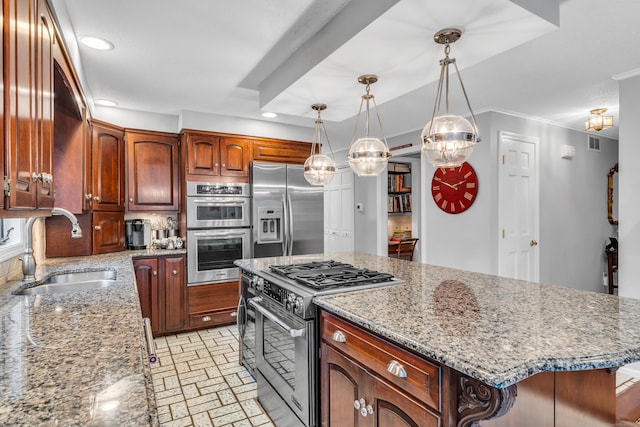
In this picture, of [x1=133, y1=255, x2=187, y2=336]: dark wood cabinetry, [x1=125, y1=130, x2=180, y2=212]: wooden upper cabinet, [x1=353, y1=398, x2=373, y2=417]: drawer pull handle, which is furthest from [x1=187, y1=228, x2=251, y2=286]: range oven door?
[x1=353, y1=398, x2=373, y2=417]: drawer pull handle

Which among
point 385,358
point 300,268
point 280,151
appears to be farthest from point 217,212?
point 385,358

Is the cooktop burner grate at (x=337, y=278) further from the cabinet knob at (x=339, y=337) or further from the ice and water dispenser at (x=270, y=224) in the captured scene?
the ice and water dispenser at (x=270, y=224)

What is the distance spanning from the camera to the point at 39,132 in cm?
136

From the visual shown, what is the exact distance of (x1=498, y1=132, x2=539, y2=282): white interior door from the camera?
12.3ft

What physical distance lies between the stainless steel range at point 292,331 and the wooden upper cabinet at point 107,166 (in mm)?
2092

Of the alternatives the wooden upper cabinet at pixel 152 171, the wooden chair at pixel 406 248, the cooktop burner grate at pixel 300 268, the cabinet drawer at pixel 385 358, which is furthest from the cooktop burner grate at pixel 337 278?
the wooden chair at pixel 406 248

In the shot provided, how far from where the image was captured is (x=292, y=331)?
175 cm

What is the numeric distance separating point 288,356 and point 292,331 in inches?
11.4

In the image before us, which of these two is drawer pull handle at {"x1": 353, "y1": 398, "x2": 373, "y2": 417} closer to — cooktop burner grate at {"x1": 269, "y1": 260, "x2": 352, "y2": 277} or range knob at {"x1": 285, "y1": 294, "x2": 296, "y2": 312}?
range knob at {"x1": 285, "y1": 294, "x2": 296, "y2": 312}

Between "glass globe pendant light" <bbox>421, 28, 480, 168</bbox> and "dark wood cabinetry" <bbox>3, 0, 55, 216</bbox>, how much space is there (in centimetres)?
170

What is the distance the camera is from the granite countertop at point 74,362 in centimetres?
70

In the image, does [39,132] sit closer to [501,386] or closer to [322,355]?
[322,355]

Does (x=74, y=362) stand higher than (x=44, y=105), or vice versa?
(x=44, y=105)

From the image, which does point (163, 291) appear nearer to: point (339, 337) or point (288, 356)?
point (288, 356)
